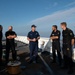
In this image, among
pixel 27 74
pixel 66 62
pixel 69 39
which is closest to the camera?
pixel 27 74

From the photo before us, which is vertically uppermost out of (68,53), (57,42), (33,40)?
(33,40)

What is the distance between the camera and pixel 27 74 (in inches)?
332

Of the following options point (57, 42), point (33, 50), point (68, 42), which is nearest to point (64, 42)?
point (68, 42)

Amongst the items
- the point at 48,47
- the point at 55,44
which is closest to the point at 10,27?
the point at 55,44

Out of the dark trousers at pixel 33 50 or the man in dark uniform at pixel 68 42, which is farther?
the dark trousers at pixel 33 50

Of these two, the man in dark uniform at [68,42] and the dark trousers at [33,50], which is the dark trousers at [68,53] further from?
the dark trousers at [33,50]

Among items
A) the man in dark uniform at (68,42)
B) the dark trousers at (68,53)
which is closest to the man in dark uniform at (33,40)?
the man in dark uniform at (68,42)

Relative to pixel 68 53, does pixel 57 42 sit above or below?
above

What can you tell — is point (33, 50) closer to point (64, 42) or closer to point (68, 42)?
point (64, 42)

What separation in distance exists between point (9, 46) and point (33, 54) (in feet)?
4.83

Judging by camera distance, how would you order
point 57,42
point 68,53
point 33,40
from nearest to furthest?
point 68,53
point 57,42
point 33,40

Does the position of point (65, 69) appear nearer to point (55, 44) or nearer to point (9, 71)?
point (55, 44)

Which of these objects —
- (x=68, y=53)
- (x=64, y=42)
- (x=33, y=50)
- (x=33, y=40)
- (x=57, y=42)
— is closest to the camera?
(x=68, y=53)

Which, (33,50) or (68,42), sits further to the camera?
(33,50)
